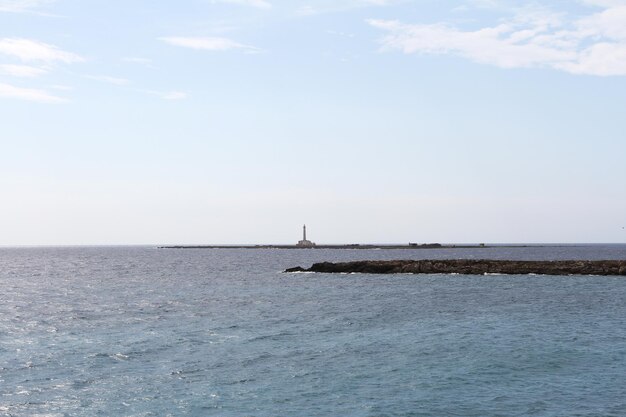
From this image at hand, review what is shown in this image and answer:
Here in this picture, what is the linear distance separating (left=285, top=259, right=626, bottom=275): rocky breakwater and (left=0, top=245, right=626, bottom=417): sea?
2949cm

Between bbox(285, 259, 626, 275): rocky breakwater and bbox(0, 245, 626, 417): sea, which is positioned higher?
bbox(285, 259, 626, 275): rocky breakwater

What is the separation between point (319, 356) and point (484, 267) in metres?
68.6

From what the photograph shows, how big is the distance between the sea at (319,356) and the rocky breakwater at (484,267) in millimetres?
29493

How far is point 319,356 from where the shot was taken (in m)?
30.6

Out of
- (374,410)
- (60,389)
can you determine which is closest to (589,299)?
(374,410)

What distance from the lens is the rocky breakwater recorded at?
87863 millimetres

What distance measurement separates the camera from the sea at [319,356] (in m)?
22.4

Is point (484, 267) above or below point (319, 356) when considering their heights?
above

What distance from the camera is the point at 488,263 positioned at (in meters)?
96.8

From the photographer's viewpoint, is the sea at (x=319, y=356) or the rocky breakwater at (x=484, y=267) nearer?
the sea at (x=319, y=356)

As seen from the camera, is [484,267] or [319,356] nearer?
[319,356]

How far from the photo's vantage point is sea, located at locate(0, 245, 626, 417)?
73.5 feet

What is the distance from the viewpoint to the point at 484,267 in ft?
310

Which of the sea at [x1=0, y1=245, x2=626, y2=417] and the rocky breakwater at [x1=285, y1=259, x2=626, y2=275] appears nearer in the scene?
the sea at [x1=0, y1=245, x2=626, y2=417]
